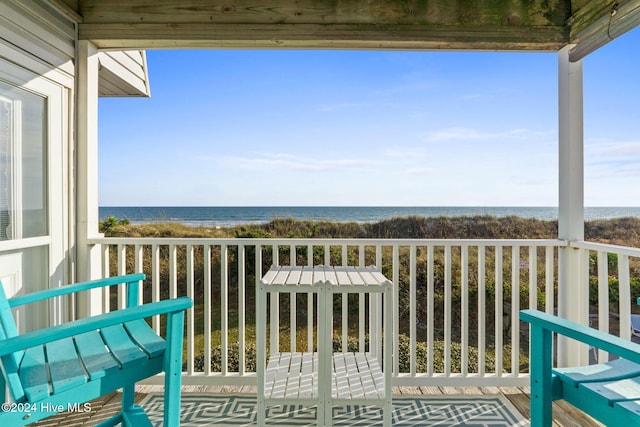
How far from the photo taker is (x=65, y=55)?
2.19 m

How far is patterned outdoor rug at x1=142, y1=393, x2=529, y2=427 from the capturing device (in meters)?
1.99

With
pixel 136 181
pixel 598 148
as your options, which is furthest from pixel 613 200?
pixel 136 181

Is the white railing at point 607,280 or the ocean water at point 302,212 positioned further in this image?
the ocean water at point 302,212

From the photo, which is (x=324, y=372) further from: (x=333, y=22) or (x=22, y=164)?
(x=333, y=22)

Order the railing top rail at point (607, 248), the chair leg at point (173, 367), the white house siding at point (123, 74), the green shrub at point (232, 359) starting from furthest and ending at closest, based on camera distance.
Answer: the green shrub at point (232, 359)
the white house siding at point (123, 74)
the railing top rail at point (607, 248)
the chair leg at point (173, 367)

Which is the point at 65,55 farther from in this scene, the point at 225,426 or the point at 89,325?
the point at 225,426

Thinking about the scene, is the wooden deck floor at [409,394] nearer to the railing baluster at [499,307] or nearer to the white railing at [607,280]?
the railing baluster at [499,307]

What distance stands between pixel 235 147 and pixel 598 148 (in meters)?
13.6

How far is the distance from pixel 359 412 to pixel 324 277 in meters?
0.92

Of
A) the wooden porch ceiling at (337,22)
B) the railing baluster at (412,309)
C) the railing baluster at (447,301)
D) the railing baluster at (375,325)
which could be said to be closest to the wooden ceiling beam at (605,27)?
the wooden porch ceiling at (337,22)

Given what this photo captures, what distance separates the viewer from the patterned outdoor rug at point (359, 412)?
199 cm

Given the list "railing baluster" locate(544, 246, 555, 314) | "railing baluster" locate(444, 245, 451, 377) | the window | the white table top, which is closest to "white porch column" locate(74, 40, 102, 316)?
the window

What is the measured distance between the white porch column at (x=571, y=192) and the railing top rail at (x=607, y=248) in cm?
6

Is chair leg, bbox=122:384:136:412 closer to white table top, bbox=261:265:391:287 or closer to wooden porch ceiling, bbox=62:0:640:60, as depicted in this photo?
white table top, bbox=261:265:391:287
